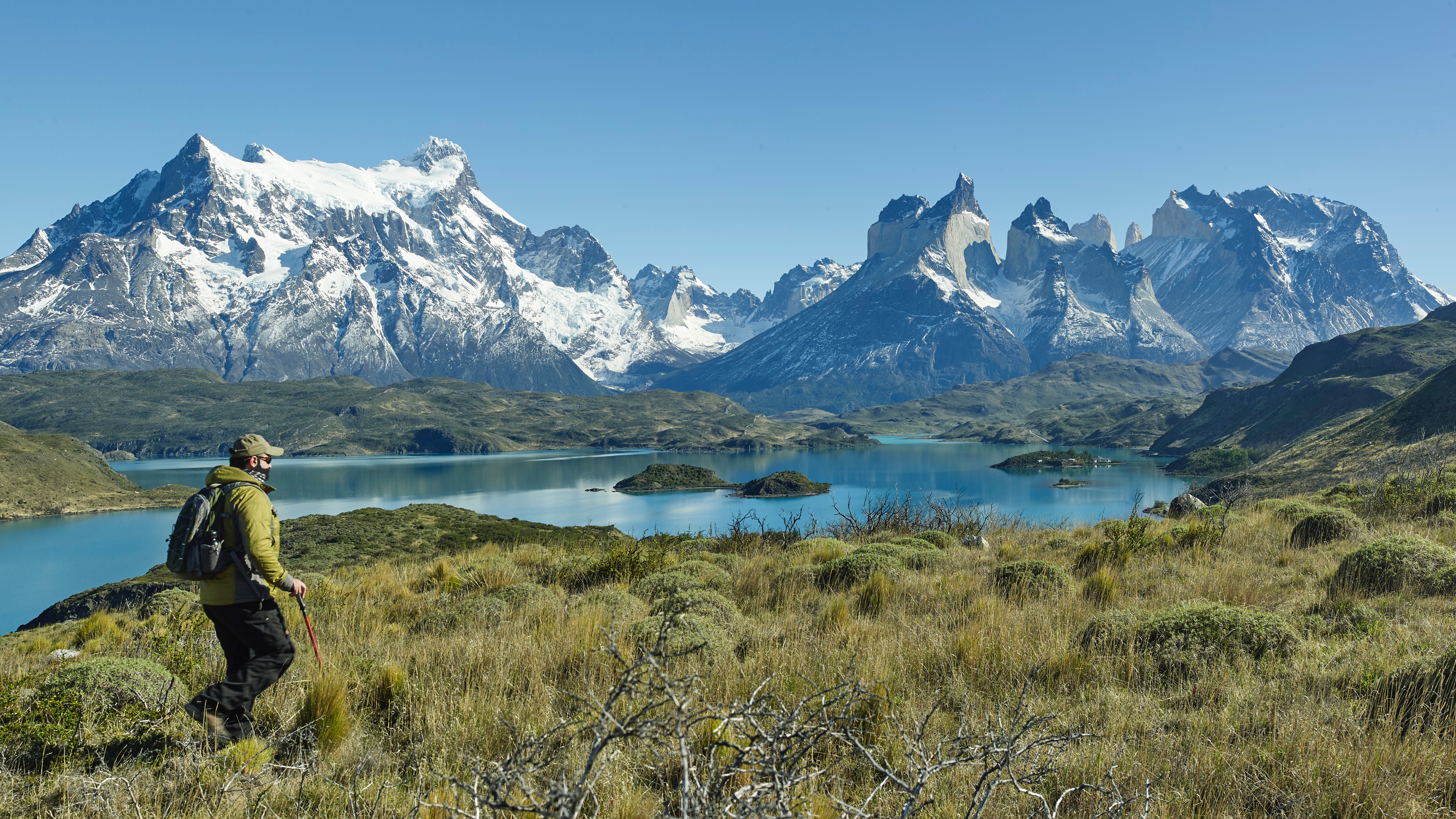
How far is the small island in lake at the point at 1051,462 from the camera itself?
138m

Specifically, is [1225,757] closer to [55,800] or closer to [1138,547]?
[55,800]

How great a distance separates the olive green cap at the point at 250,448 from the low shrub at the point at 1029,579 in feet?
24.4

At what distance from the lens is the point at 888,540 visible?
45.4 feet

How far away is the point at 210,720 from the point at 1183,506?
20412mm

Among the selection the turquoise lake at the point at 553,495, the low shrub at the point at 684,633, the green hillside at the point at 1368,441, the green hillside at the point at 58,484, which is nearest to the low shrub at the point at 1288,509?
the turquoise lake at the point at 553,495

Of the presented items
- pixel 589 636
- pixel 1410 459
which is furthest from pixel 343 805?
pixel 1410 459

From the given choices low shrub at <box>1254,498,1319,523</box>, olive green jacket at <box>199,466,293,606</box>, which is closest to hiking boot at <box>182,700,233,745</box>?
olive green jacket at <box>199,466,293,606</box>

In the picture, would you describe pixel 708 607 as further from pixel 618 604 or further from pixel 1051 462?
pixel 1051 462

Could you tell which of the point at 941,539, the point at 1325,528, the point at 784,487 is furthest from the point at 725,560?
the point at 784,487

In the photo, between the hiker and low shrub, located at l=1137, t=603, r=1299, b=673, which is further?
low shrub, located at l=1137, t=603, r=1299, b=673

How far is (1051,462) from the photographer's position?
14112cm

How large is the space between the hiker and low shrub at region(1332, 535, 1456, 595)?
391 inches

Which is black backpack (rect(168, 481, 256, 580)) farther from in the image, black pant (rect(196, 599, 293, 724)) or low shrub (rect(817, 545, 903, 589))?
low shrub (rect(817, 545, 903, 589))

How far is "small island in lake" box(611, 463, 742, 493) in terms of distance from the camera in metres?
118
